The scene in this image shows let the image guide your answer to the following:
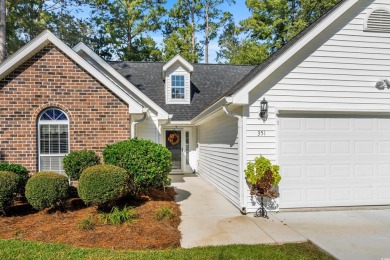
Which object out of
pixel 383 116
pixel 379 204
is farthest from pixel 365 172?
pixel 383 116

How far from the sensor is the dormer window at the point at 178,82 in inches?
624

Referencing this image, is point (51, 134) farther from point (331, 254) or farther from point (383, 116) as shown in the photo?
point (383, 116)

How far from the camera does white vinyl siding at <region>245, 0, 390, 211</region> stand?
7801 mm

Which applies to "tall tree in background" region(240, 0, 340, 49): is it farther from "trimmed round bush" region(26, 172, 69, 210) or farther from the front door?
"trimmed round bush" region(26, 172, 69, 210)

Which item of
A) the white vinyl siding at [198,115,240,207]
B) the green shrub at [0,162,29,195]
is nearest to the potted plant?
the white vinyl siding at [198,115,240,207]

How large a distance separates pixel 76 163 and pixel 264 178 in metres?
5.01

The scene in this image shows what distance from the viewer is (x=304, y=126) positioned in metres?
8.03

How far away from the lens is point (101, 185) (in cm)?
674

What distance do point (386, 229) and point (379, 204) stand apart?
2198 mm

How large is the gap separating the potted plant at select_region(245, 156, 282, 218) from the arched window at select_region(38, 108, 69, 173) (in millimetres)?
5411

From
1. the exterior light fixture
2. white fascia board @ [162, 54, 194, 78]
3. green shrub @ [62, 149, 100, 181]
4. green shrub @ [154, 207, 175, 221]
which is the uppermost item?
white fascia board @ [162, 54, 194, 78]

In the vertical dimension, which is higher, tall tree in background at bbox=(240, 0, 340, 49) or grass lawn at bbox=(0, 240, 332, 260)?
tall tree in background at bbox=(240, 0, 340, 49)

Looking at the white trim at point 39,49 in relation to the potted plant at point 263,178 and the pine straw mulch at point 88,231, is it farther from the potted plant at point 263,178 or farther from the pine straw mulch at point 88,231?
the potted plant at point 263,178

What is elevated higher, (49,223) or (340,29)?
(340,29)
